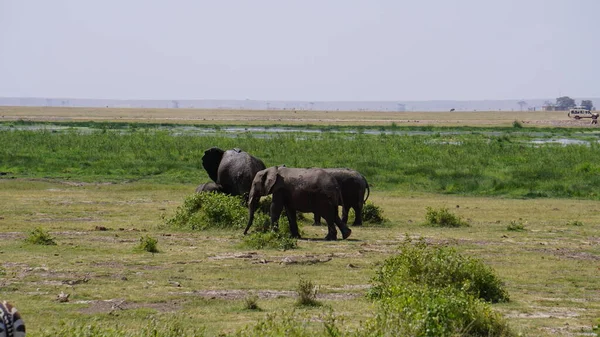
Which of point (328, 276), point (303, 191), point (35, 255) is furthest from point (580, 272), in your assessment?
point (35, 255)

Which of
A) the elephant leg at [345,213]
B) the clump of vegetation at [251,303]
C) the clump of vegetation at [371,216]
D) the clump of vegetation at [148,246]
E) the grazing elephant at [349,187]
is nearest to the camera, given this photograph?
the clump of vegetation at [251,303]

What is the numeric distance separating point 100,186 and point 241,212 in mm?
13360

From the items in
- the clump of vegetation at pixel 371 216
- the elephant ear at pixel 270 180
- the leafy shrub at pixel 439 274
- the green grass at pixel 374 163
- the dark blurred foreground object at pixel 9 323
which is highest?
the dark blurred foreground object at pixel 9 323

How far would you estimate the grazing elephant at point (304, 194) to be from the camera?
837 inches

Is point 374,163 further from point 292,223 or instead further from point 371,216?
point 292,223

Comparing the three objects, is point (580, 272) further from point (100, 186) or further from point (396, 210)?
point (100, 186)

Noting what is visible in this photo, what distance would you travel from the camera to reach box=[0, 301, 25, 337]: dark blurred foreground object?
262 inches

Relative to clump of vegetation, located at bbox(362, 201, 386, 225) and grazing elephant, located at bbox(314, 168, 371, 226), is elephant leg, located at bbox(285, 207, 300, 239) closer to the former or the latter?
grazing elephant, located at bbox(314, 168, 371, 226)

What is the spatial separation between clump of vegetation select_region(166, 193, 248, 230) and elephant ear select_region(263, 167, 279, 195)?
1.56m

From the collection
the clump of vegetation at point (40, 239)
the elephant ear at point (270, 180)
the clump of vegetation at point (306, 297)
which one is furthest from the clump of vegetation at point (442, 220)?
the clump of vegetation at point (306, 297)

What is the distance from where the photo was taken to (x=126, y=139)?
191ft

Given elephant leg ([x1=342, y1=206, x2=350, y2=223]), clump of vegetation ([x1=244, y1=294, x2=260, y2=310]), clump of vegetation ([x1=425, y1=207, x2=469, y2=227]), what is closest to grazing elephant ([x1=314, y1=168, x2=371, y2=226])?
elephant leg ([x1=342, y1=206, x2=350, y2=223])

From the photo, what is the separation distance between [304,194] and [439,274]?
8222mm

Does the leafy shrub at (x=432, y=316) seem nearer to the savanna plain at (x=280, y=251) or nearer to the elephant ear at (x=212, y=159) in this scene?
the savanna plain at (x=280, y=251)
